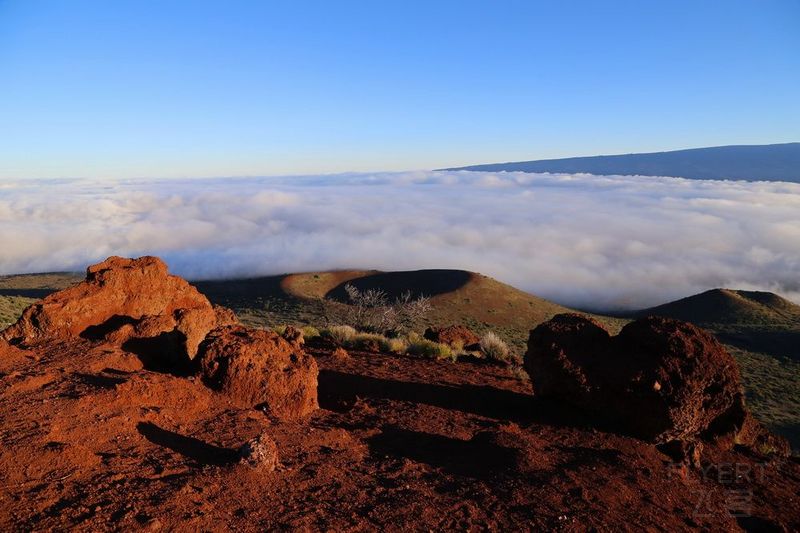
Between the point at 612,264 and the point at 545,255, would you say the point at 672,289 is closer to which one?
the point at 612,264

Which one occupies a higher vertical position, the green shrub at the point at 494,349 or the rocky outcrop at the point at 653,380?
the rocky outcrop at the point at 653,380

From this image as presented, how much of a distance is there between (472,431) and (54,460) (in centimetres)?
460

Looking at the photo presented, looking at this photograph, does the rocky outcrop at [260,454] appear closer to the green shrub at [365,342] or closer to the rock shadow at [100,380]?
the rock shadow at [100,380]

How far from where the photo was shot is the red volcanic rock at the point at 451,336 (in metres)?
13.5

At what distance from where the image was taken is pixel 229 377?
6504 mm

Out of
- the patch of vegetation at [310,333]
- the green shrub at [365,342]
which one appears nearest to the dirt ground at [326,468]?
the green shrub at [365,342]

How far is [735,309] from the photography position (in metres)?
45.2

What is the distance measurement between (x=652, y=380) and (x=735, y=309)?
153 ft

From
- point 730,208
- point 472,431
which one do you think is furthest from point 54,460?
point 730,208

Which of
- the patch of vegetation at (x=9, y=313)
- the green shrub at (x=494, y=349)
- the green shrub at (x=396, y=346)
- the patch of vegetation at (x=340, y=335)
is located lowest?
the patch of vegetation at (x=9, y=313)

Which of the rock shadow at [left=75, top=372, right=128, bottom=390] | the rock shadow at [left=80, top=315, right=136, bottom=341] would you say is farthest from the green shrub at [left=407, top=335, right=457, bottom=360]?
the rock shadow at [left=75, top=372, right=128, bottom=390]

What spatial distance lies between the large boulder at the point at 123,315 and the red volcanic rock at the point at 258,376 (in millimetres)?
1115

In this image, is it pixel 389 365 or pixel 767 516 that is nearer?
pixel 767 516

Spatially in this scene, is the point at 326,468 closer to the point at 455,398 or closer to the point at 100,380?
the point at 100,380
